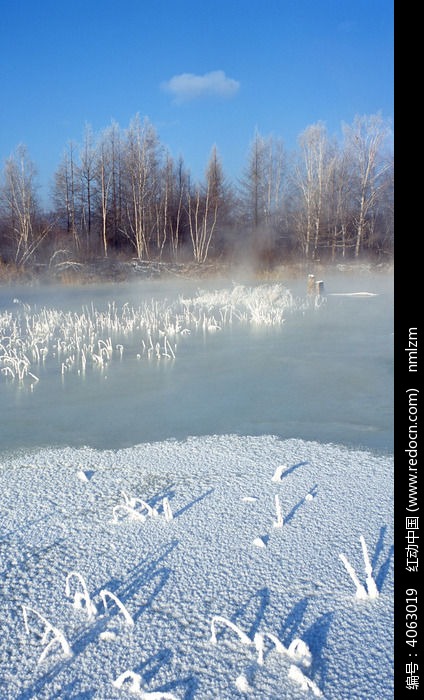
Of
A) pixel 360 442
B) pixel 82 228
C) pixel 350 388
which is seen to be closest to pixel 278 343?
pixel 350 388

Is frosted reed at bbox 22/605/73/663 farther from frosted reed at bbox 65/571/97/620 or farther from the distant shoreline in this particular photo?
the distant shoreline

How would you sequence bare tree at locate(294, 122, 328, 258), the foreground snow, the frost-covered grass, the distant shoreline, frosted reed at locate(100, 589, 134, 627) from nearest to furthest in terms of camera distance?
the foreground snow < frosted reed at locate(100, 589, 134, 627) < the frost-covered grass < the distant shoreline < bare tree at locate(294, 122, 328, 258)

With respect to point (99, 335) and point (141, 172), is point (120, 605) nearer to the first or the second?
point (99, 335)

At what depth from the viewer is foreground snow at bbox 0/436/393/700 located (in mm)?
1605

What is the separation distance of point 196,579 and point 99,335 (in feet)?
22.5

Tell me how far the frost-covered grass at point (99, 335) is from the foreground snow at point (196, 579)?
299 cm

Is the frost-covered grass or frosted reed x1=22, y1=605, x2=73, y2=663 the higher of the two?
the frost-covered grass

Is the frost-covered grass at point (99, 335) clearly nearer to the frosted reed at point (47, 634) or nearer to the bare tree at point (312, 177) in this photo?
the frosted reed at point (47, 634)

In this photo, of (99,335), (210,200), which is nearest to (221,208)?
(210,200)

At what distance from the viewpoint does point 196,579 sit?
207 cm

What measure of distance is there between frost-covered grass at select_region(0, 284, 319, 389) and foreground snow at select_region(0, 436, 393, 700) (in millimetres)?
2991

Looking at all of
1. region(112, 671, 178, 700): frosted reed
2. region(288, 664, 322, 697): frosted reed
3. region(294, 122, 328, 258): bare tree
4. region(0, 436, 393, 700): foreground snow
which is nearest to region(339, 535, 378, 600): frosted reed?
region(0, 436, 393, 700): foreground snow

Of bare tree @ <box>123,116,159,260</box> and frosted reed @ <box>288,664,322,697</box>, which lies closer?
frosted reed @ <box>288,664,322,697</box>
